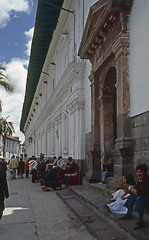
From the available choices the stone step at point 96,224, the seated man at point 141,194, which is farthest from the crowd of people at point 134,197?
the stone step at point 96,224

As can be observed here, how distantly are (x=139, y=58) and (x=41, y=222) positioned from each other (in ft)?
14.7

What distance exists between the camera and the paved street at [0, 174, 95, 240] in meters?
5.74

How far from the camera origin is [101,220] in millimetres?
6391

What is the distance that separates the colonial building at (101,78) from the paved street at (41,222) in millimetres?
1800

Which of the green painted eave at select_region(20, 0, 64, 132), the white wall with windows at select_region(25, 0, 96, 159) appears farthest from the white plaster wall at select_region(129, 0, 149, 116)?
the green painted eave at select_region(20, 0, 64, 132)

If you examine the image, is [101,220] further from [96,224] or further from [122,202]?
[122,202]

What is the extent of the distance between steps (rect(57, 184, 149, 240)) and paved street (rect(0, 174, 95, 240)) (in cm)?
17

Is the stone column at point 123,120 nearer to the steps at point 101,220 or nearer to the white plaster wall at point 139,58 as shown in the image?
the white plaster wall at point 139,58

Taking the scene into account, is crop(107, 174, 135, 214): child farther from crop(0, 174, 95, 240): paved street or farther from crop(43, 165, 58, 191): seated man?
crop(43, 165, 58, 191): seated man

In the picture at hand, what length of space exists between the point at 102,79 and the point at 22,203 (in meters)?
5.06

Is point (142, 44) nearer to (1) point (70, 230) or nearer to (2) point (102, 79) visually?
(2) point (102, 79)

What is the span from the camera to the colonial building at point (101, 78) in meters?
6.88

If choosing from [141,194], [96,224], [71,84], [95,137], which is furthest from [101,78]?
[141,194]

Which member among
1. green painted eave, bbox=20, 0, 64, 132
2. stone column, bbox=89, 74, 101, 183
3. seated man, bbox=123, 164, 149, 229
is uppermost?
green painted eave, bbox=20, 0, 64, 132
